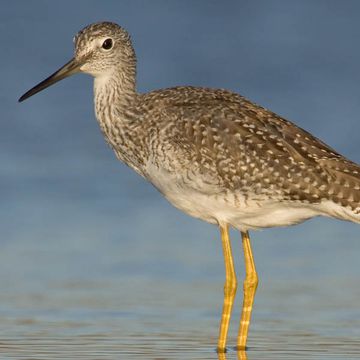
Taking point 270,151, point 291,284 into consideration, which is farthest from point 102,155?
→ point 270,151

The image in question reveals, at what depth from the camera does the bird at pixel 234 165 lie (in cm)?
1495

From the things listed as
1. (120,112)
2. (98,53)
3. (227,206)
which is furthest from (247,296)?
(98,53)

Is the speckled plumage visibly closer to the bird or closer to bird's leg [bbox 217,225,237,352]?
the bird

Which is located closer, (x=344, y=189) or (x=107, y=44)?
(x=344, y=189)

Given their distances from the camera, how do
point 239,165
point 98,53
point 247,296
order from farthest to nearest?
point 98,53, point 247,296, point 239,165

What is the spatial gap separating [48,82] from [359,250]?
559cm

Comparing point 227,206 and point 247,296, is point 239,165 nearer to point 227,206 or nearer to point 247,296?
point 227,206

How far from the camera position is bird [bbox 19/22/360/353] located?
49.1ft

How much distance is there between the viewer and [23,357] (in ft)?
45.5

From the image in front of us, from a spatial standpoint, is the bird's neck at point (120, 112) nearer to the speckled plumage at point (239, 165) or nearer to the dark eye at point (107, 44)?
the speckled plumage at point (239, 165)

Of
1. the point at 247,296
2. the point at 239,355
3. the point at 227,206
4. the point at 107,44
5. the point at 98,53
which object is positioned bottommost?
the point at 239,355

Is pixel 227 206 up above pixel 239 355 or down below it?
above

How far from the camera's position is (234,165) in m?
14.9

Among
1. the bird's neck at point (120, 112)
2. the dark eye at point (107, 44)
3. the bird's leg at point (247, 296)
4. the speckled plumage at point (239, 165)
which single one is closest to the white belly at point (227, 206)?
the speckled plumage at point (239, 165)
